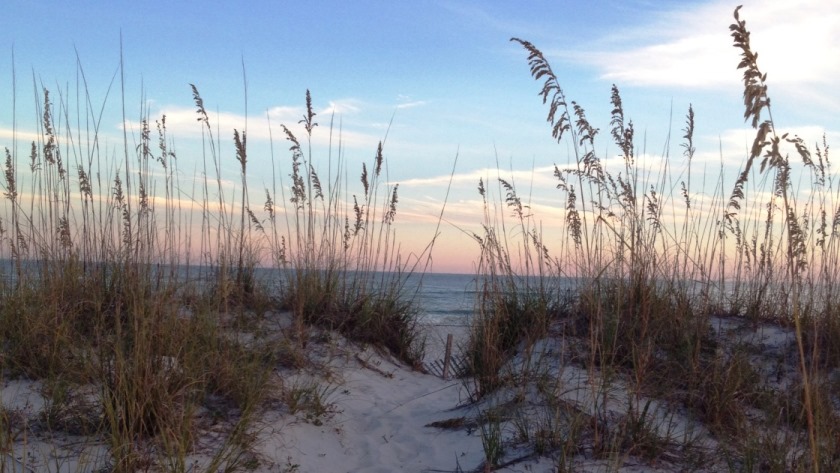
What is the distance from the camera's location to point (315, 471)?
3393 mm

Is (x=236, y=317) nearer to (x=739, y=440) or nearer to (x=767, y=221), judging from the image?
(x=739, y=440)

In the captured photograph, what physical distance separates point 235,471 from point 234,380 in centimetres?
76

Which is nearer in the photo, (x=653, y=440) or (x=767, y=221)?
(x=653, y=440)

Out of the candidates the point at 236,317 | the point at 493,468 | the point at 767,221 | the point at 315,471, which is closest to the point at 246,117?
the point at 236,317

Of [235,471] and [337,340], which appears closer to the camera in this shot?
[235,471]

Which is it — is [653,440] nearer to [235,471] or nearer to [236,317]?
[235,471]

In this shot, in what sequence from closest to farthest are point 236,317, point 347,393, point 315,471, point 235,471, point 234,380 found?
point 235,471 < point 315,471 < point 234,380 < point 347,393 < point 236,317

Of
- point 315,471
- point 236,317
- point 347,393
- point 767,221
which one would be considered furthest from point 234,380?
point 767,221

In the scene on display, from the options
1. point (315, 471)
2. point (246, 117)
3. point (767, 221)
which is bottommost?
point (315, 471)

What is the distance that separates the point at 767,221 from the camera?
19.5ft

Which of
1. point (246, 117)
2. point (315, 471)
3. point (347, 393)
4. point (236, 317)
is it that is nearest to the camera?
point (315, 471)

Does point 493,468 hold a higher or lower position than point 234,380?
lower

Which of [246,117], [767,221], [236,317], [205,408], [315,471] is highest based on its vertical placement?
[246,117]

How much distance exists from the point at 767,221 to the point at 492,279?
2766mm
